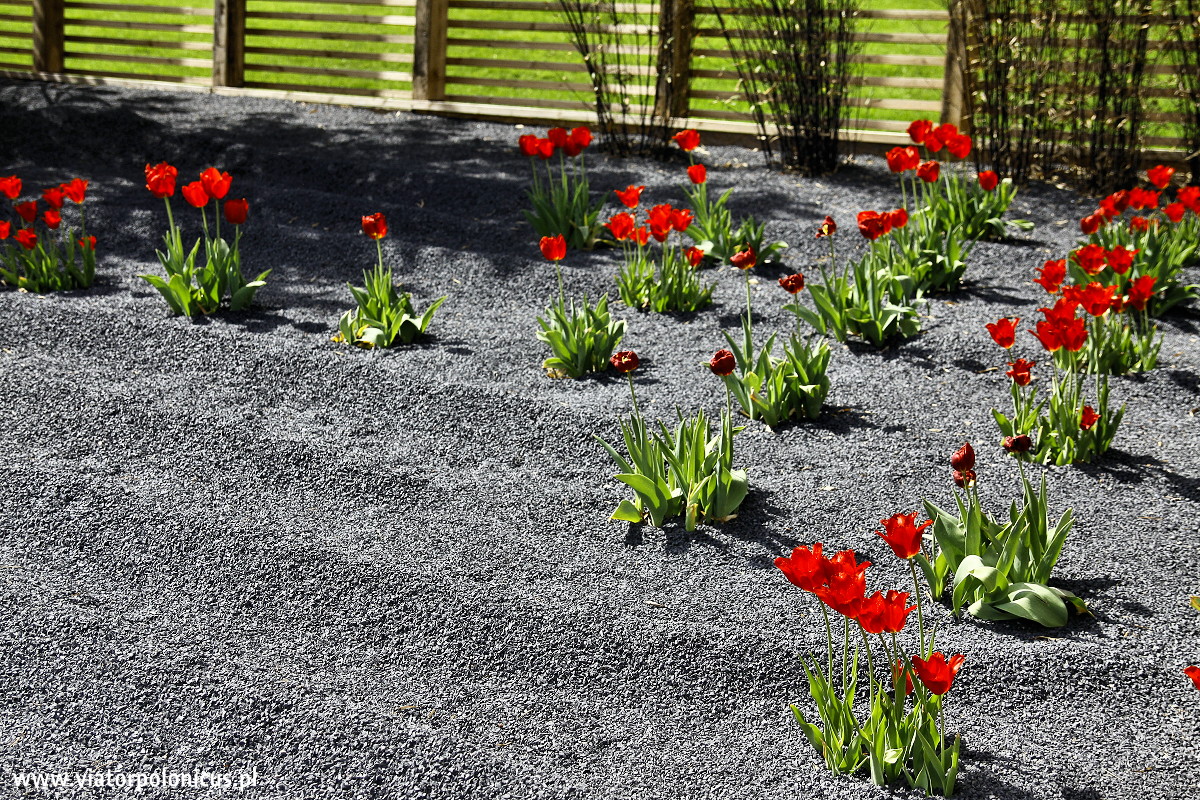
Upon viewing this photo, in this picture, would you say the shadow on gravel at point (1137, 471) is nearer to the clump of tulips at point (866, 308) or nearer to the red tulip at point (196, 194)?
the clump of tulips at point (866, 308)

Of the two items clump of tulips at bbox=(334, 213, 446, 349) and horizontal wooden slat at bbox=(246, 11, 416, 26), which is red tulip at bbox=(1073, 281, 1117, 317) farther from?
horizontal wooden slat at bbox=(246, 11, 416, 26)

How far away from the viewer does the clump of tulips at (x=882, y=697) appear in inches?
62.7

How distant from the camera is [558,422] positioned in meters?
3.36

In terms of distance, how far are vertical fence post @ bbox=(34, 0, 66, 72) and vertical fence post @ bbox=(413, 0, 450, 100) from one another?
172 inches

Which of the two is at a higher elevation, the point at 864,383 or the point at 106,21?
the point at 106,21

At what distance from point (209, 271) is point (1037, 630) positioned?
3213mm

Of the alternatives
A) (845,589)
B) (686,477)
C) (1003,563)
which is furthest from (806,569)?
(686,477)

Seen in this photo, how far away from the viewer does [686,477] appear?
8.91 ft

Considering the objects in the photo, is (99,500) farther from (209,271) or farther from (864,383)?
(864,383)

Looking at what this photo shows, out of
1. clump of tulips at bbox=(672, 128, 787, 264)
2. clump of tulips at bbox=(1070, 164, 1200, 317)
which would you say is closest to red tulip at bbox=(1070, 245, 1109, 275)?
clump of tulips at bbox=(1070, 164, 1200, 317)

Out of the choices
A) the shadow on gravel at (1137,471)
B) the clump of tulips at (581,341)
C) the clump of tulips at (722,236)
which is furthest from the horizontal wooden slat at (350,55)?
the shadow on gravel at (1137,471)

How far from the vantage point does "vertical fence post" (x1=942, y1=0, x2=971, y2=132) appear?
629cm

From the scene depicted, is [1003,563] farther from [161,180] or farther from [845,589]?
[161,180]

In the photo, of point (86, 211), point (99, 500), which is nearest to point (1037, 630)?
point (99, 500)
